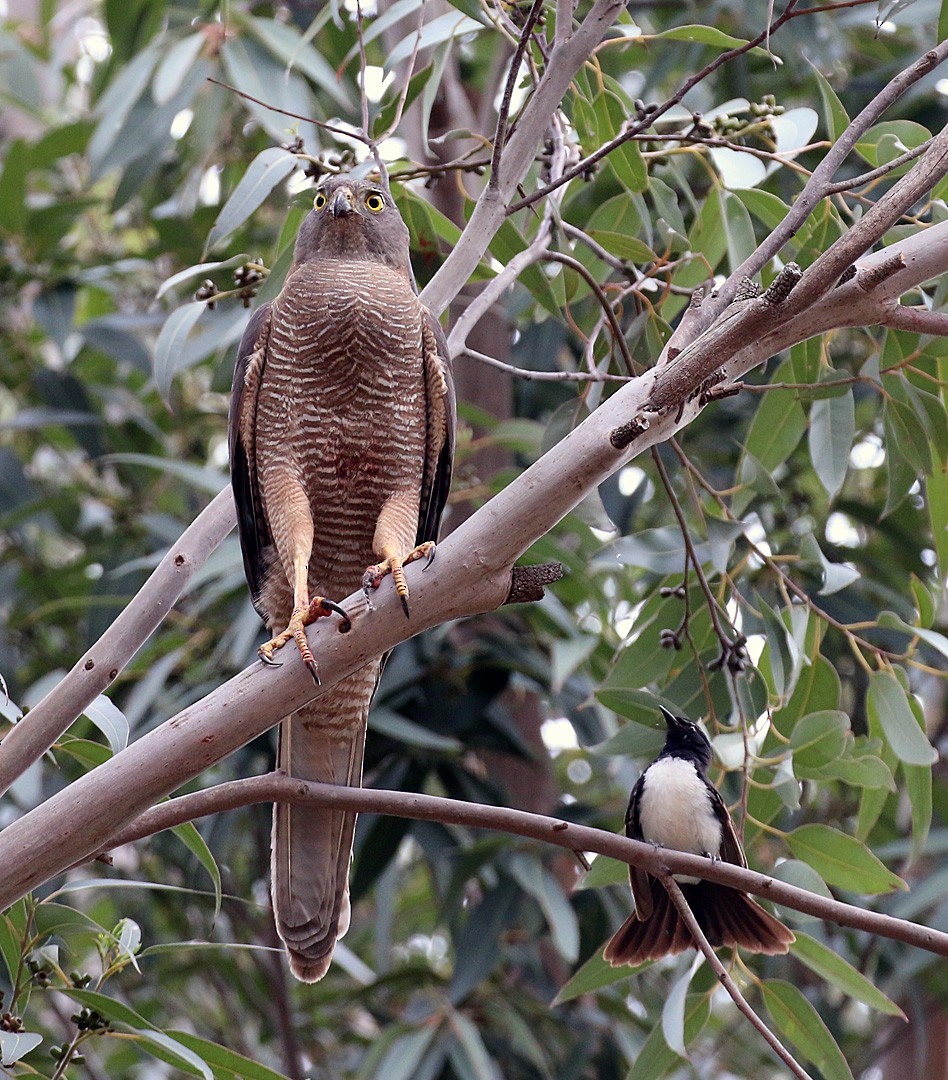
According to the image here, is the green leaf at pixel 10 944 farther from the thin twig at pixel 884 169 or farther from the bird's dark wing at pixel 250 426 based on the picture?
the thin twig at pixel 884 169

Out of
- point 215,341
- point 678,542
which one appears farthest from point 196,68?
point 678,542

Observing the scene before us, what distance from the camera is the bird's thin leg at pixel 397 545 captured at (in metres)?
2.06

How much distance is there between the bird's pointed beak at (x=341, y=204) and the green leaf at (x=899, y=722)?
4.82 ft

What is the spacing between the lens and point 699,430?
461 centimetres

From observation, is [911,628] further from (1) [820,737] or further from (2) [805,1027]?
(2) [805,1027]

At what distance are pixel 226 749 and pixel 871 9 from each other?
3848 mm

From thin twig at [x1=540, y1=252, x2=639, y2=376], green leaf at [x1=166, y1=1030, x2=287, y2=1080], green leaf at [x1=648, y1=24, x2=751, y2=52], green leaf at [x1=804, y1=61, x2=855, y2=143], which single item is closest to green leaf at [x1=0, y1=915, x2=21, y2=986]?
green leaf at [x1=166, y1=1030, x2=287, y2=1080]

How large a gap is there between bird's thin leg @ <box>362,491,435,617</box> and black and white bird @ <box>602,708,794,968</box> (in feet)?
2.06

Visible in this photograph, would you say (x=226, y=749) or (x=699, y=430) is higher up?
(x=226, y=749)

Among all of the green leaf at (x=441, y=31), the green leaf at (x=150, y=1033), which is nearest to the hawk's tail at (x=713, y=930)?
the green leaf at (x=150, y=1033)

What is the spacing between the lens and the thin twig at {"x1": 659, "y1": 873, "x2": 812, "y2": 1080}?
191 cm

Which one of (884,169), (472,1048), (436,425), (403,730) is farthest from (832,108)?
(472,1048)

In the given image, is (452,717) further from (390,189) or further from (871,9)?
(871,9)

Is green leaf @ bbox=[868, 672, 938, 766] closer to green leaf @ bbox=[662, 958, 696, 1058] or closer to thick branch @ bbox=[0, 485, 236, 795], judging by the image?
green leaf @ bbox=[662, 958, 696, 1058]
